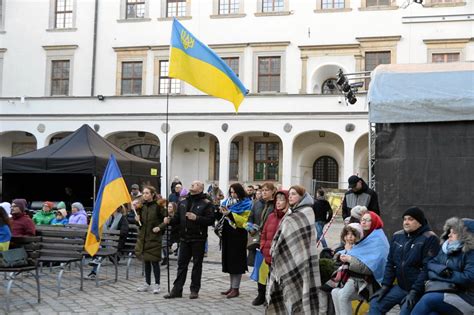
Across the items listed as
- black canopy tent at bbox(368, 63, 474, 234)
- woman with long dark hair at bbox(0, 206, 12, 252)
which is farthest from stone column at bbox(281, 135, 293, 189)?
woman with long dark hair at bbox(0, 206, 12, 252)

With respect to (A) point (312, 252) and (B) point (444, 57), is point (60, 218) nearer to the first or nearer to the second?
(A) point (312, 252)

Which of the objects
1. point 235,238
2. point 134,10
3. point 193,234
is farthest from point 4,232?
point 134,10

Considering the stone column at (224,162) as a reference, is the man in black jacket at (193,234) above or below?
below

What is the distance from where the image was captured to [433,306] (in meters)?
5.73

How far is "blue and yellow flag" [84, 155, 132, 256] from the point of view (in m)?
8.69

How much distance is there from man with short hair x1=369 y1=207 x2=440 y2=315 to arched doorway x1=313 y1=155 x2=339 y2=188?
2208 centimetres

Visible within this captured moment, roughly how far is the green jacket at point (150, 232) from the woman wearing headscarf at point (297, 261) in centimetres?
278

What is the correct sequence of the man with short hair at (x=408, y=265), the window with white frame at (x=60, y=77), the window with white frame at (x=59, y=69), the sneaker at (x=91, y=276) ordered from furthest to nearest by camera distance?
the window with white frame at (x=60, y=77)
the window with white frame at (x=59, y=69)
the sneaker at (x=91, y=276)
the man with short hair at (x=408, y=265)

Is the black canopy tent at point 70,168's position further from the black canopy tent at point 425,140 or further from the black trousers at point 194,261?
the black canopy tent at point 425,140

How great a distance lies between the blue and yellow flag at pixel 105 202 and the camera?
8688 mm

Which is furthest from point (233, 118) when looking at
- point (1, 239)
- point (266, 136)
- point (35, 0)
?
point (1, 239)

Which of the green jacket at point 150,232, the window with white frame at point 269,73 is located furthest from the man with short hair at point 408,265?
the window with white frame at point 269,73

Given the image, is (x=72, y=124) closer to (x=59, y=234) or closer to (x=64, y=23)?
(x=64, y=23)

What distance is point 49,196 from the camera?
20016 millimetres
